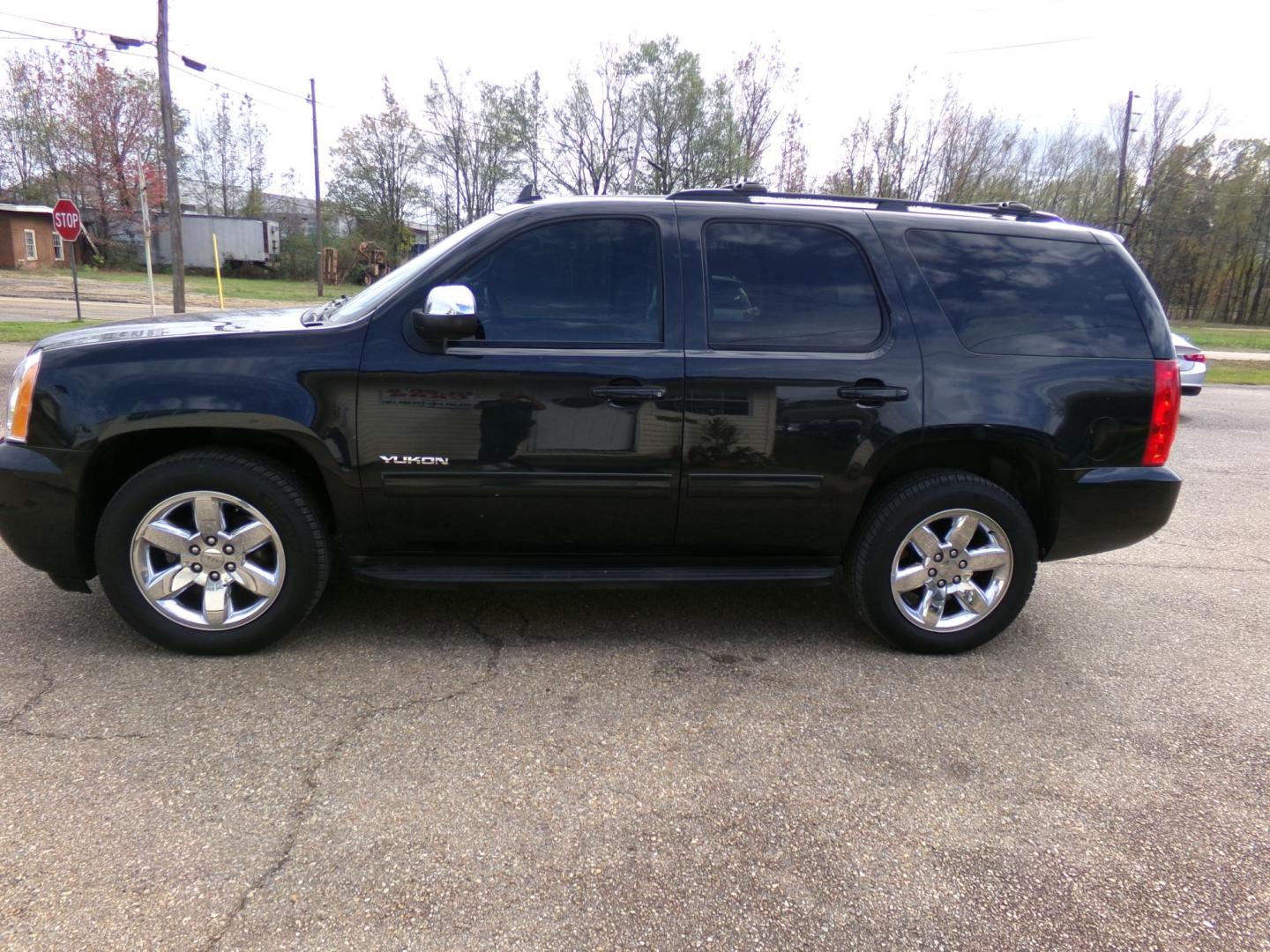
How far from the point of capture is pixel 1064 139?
1577 inches

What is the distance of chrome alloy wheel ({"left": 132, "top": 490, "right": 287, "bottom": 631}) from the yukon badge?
0.53 metres

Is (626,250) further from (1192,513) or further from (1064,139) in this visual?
(1064,139)

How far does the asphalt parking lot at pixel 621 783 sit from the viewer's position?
209cm

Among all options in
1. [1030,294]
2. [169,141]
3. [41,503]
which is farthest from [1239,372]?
[169,141]

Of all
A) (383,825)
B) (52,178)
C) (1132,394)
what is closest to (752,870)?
(383,825)

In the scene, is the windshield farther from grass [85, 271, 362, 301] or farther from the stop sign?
grass [85, 271, 362, 301]

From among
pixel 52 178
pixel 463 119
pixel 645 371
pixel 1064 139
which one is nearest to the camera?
pixel 645 371

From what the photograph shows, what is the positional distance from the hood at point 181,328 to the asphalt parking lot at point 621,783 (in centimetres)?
122

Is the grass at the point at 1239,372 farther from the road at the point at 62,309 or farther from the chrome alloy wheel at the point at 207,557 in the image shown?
the road at the point at 62,309

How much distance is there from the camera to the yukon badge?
3295mm

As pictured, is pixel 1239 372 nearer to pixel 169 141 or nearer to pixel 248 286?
pixel 169 141

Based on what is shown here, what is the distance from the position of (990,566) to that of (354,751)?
8.74ft

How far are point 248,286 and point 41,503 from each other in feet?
130

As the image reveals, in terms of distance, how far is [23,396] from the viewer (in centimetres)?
325
